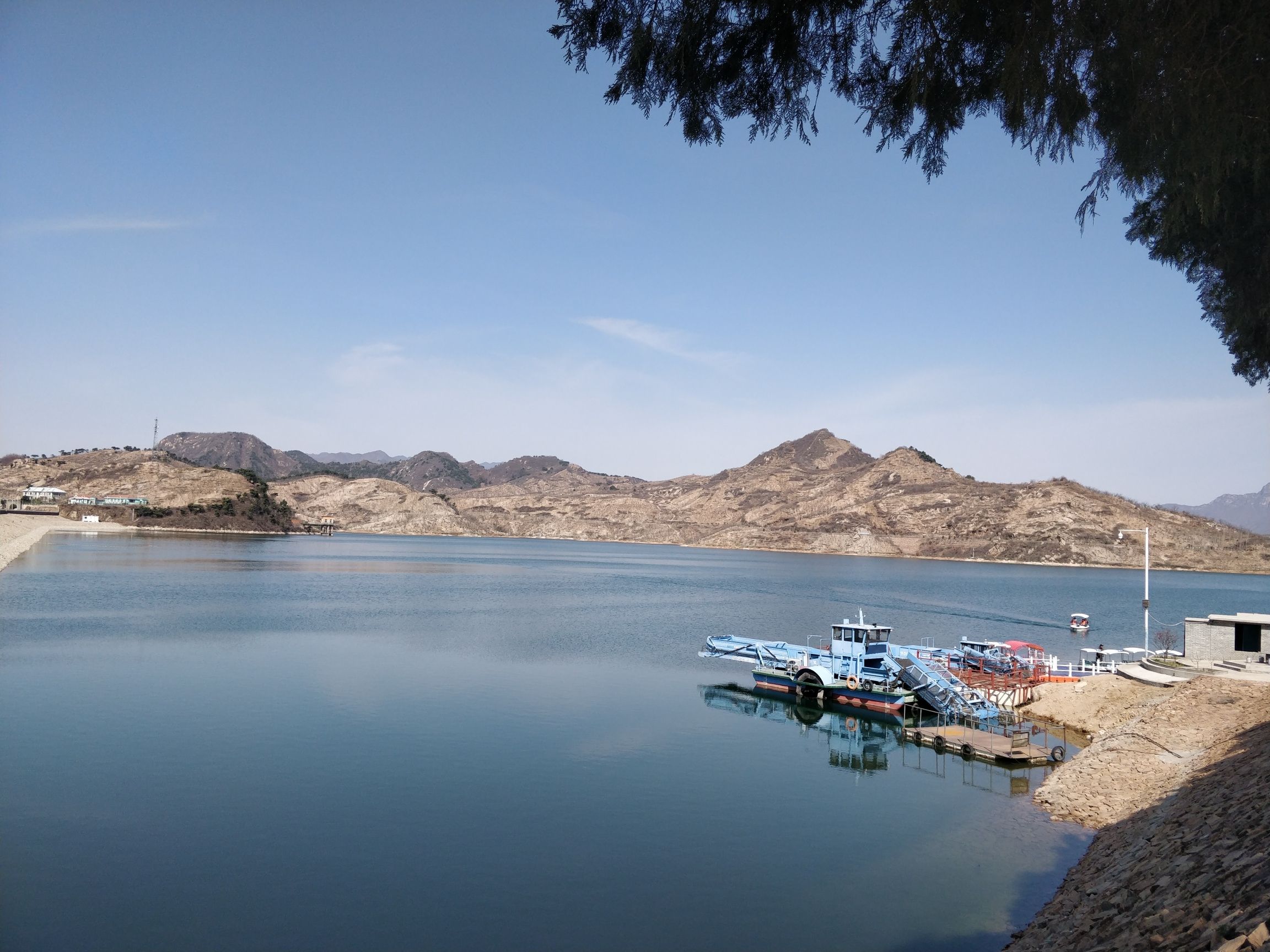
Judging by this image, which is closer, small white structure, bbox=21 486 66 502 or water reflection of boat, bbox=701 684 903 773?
water reflection of boat, bbox=701 684 903 773

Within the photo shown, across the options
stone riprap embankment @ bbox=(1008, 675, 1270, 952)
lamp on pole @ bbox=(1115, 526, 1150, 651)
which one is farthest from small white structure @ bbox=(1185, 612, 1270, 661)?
lamp on pole @ bbox=(1115, 526, 1150, 651)

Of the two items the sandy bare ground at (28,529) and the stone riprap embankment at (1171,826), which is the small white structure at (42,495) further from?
the stone riprap embankment at (1171,826)

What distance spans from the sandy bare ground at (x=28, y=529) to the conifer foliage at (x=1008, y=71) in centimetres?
9419

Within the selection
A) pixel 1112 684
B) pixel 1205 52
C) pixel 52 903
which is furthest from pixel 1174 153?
pixel 1112 684

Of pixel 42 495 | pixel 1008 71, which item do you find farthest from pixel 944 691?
pixel 42 495

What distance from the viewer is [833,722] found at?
1412 inches

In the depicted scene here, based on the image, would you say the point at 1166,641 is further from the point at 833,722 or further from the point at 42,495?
the point at 42,495

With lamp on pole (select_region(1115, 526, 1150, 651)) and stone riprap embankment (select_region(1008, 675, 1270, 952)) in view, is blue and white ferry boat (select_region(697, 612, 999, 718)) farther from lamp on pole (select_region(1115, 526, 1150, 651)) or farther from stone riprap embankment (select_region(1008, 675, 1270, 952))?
lamp on pole (select_region(1115, 526, 1150, 651))

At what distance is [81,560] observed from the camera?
304ft

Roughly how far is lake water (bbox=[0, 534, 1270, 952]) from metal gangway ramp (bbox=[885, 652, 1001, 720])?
10.8 feet

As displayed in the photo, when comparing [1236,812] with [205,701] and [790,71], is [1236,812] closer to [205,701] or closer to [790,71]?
[790,71]

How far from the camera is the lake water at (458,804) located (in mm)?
15320

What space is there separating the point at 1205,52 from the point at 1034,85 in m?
1.95

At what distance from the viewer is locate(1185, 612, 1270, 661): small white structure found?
108 feet
